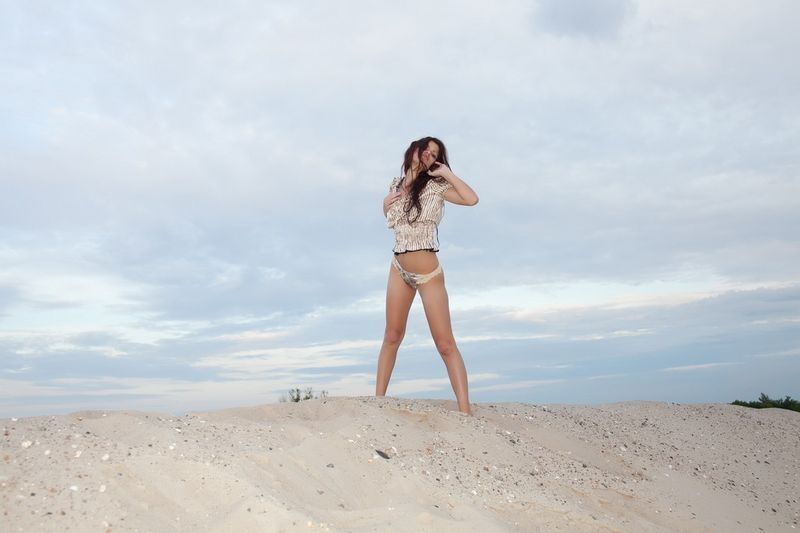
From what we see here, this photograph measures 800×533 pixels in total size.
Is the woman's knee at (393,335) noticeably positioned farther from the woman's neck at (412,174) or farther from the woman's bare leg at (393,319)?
the woman's neck at (412,174)

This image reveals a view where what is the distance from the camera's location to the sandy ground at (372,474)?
4043 mm

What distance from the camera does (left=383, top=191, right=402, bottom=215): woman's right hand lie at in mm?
7371

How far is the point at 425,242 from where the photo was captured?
282 inches

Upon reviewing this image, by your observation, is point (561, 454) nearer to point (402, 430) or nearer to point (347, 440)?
point (402, 430)

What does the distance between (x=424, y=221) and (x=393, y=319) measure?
99 centimetres

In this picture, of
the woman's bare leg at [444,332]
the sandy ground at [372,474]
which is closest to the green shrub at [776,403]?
the sandy ground at [372,474]

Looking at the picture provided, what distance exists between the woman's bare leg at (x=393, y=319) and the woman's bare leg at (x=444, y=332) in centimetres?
23

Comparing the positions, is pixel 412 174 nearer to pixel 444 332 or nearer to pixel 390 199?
pixel 390 199

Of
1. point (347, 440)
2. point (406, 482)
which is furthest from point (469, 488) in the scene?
point (347, 440)

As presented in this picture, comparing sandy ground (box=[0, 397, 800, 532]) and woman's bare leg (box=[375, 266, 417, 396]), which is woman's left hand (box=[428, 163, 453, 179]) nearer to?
woman's bare leg (box=[375, 266, 417, 396])

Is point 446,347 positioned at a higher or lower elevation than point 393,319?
lower

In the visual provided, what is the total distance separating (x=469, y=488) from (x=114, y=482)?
2228mm

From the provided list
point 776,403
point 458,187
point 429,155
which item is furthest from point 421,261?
point 776,403

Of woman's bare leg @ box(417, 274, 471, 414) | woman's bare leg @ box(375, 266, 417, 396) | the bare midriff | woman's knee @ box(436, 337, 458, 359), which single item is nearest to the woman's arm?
the bare midriff
